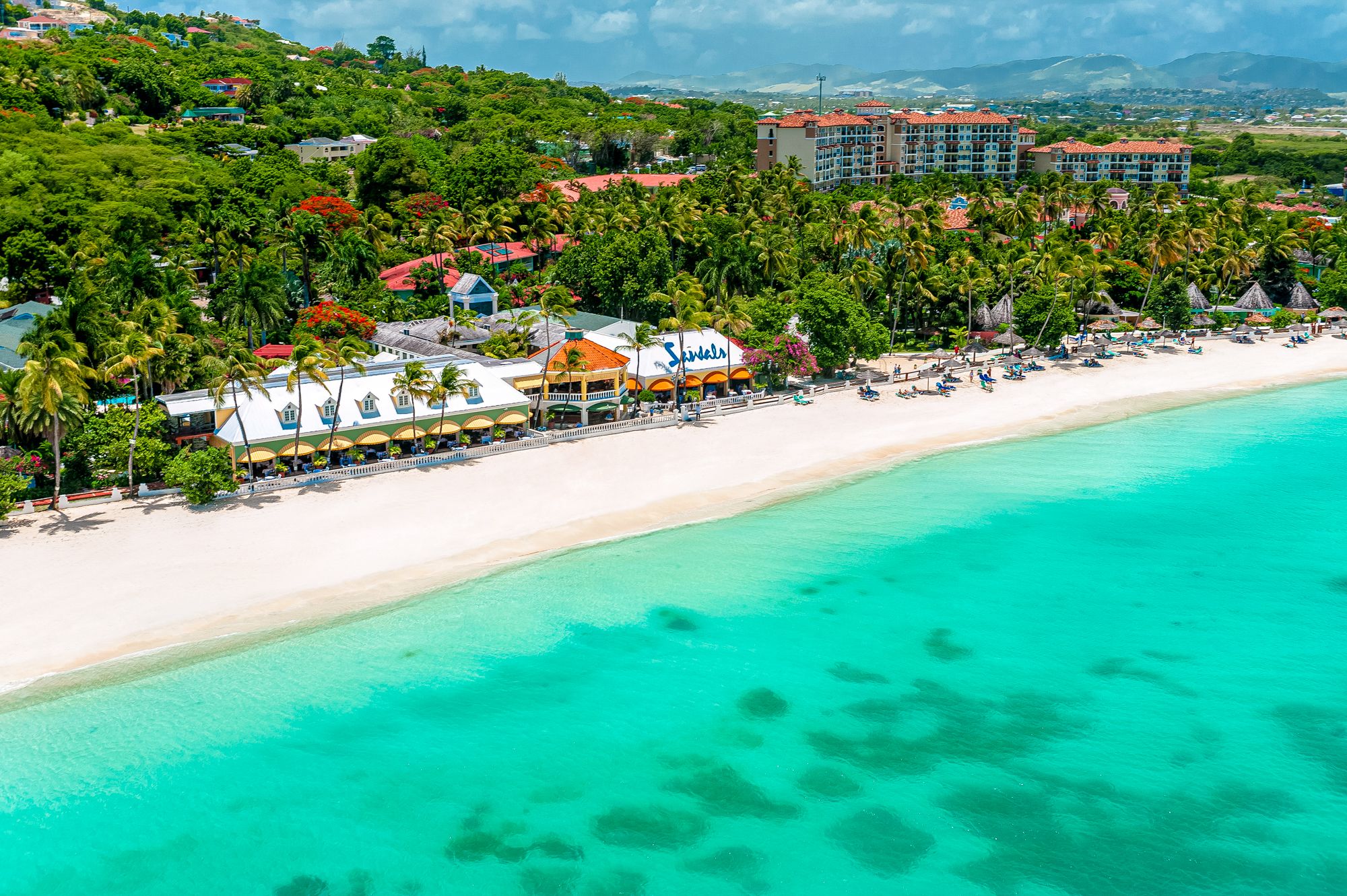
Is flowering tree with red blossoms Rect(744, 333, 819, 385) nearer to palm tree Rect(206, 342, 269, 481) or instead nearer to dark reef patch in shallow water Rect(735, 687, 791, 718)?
palm tree Rect(206, 342, 269, 481)

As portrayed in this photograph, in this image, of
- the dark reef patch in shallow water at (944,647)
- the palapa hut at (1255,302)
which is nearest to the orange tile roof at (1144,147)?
the palapa hut at (1255,302)

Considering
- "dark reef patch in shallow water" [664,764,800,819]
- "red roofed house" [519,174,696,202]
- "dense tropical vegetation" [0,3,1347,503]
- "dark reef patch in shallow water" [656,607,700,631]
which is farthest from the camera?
"red roofed house" [519,174,696,202]

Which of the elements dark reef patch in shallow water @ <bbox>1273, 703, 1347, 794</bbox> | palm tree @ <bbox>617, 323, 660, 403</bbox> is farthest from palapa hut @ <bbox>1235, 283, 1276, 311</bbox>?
dark reef patch in shallow water @ <bbox>1273, 703, 1347, 794</bbox>

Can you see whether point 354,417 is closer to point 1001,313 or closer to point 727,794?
point 727,794

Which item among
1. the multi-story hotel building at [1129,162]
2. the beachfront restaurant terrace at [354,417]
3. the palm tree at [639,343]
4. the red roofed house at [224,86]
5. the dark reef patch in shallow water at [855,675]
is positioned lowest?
the dark reef patch in shallow water at [855,675]

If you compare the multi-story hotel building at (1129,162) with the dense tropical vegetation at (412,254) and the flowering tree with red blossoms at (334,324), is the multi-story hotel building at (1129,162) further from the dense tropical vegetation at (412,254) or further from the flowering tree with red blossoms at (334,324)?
the flowering tree with red blossoms at (334,324)
